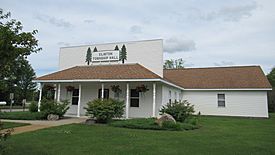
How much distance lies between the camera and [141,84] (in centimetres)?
1852

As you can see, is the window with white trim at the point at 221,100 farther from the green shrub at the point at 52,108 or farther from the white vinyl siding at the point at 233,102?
the green shrub at the point at 52,108

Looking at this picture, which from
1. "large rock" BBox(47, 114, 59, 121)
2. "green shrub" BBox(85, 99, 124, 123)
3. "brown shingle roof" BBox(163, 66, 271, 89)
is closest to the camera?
"green shrub" BBox(85, 99, 124, 123)

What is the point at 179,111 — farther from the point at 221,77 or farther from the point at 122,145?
the point at 221,77

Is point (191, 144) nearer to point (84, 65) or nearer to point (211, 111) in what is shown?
point (84, 65)

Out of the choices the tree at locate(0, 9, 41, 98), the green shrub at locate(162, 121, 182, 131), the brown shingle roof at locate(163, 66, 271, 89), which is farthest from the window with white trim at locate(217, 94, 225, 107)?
the tree at locate(0, 9, 41, 98)

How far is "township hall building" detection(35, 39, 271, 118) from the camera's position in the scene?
60.0 feet

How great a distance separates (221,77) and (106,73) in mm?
13511

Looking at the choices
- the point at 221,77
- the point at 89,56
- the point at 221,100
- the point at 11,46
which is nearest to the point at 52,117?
the point at 89,56

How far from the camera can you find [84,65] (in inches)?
848

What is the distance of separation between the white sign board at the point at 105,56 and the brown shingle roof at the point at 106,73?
0.69m

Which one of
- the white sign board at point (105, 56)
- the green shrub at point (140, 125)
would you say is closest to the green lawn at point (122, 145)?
the green shrub at point (140, 125)

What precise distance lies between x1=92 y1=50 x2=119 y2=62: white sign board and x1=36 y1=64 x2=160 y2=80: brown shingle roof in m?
0.69

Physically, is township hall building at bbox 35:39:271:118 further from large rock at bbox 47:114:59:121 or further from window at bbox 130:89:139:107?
large rock at bbox 47:114:59:121

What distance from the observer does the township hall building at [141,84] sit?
18281 mm
